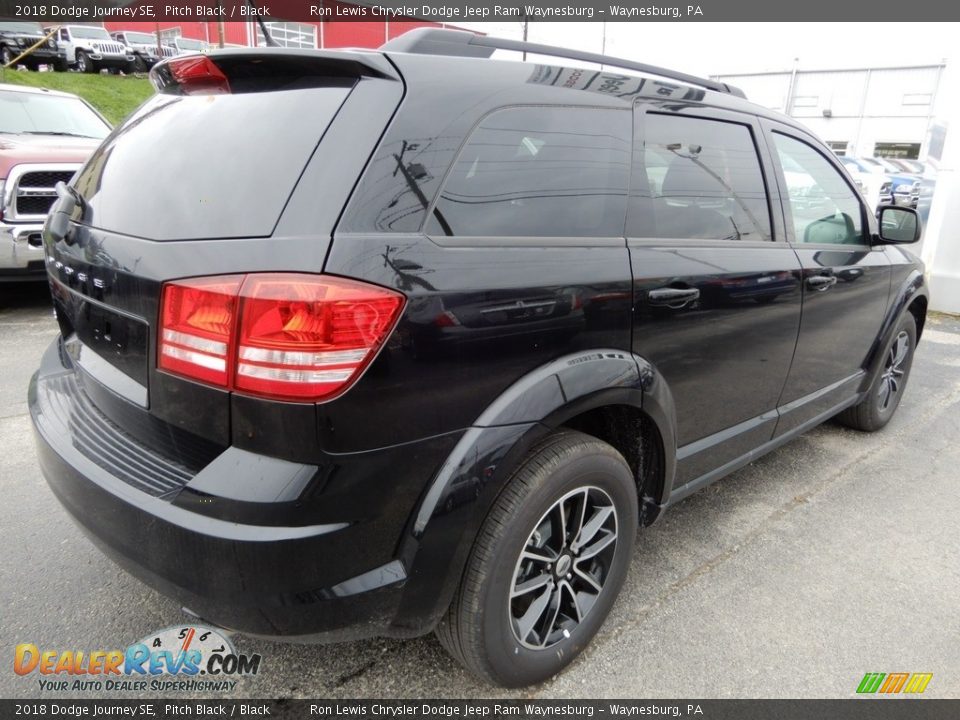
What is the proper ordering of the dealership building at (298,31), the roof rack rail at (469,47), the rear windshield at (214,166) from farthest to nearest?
the dealership building at (298,31) < the roof rack rail at (469,47) < the rear windshield at (214,166)

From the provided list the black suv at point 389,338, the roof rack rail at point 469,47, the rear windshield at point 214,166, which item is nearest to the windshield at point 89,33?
the black suv at point 389,338

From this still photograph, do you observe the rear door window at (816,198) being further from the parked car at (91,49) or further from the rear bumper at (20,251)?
the parked car at (91,49)

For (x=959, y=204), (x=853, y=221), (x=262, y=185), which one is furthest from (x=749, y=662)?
(x=959, y=204)

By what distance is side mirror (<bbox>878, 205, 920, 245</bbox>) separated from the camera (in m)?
3.46

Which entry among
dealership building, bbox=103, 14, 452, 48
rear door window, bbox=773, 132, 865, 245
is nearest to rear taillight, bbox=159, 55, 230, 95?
rear door window, bbox=773, 132, 865, 245

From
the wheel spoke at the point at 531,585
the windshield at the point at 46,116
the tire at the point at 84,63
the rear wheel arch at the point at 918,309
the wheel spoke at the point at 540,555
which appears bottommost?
the wheel spoke at the point at 531,585

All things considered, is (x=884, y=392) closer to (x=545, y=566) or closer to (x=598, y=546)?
(x=598, y=546)

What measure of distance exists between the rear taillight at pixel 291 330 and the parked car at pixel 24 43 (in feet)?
89.1

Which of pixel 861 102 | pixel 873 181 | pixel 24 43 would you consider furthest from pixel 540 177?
A: pixel 861 102

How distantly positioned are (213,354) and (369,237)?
444mm

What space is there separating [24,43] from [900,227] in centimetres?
2807

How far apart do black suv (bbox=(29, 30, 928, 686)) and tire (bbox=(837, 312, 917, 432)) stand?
7.09 feet

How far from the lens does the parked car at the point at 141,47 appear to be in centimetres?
2611

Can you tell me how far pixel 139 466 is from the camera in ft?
5.53
